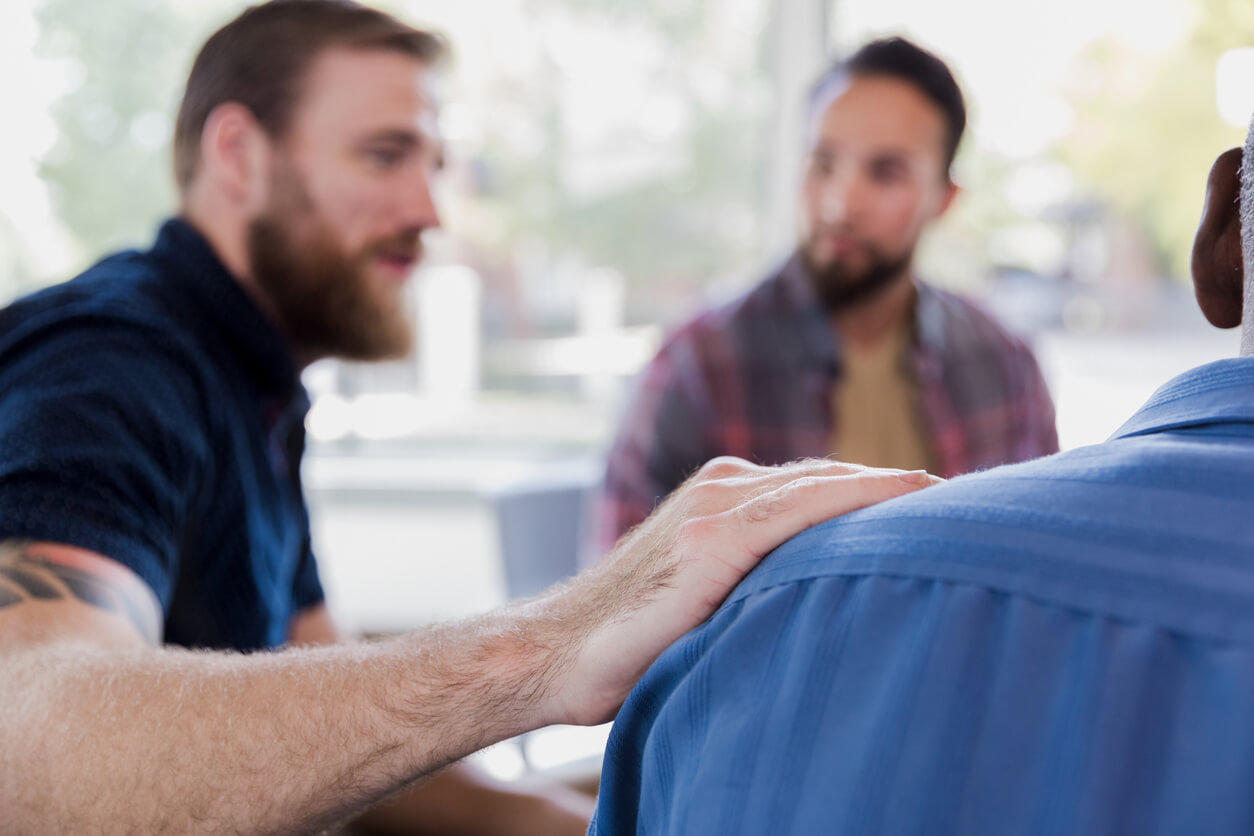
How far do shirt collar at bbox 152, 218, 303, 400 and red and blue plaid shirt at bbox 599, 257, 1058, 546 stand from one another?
96 centimetres

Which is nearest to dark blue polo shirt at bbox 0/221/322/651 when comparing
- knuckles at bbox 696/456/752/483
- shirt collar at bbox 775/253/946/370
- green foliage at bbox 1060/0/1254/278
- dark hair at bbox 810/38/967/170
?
knuckles at bbox 696/456/752/483

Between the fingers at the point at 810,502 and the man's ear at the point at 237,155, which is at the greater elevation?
the man's ear at the point at 237,155

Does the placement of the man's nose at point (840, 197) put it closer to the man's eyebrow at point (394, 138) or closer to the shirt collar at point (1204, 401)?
the man's eyebrow at point (394, 138)

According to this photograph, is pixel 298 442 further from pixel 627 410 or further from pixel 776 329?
pixel 776 329

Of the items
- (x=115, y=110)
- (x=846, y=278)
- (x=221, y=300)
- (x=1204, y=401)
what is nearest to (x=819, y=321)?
(x=846, y=278)

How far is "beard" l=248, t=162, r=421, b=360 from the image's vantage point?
5.31 feet

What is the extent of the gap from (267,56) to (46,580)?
0.98 m

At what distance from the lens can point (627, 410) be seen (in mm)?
2346

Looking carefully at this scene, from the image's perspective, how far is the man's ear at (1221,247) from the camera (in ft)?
2.50

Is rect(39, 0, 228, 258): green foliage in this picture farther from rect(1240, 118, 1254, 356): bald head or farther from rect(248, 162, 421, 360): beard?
rect(1240, 118, 1254, 356): bald head

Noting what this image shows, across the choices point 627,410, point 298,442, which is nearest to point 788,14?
point 627,410

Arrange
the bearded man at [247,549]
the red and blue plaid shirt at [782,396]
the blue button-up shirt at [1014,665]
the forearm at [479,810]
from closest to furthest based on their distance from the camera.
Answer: the blue button-up shirt at [1014,665]
the bearded man at [247,549]
the forearm at [479,810]
the red and blue plaid shirt at [782,396]

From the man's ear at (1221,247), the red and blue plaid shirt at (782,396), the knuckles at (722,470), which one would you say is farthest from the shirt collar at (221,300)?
the man's ear at (1221,247)

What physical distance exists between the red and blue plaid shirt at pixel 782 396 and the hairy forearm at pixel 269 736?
1.42m
